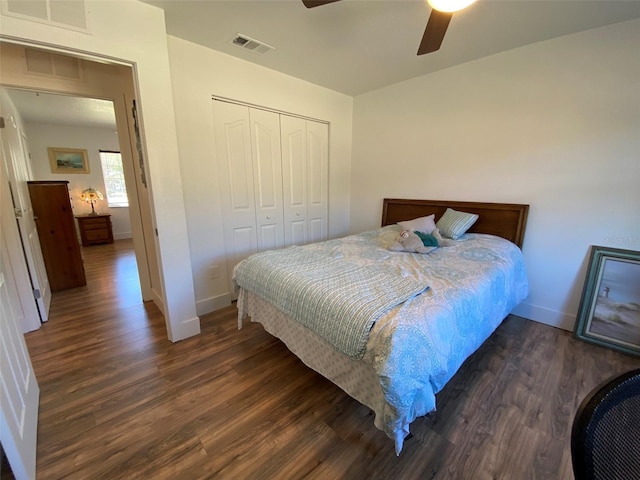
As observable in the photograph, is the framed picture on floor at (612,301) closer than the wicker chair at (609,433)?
No

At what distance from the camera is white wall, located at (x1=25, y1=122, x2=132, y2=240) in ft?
17.3

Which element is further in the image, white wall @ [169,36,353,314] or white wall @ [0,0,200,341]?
white wall @ [169,36,353,314]

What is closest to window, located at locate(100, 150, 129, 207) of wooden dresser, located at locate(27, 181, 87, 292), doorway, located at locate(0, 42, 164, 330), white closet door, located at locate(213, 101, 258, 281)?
wooden dresser, located at locate(27, 181, 87, 292)

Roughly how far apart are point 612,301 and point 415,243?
167 cm

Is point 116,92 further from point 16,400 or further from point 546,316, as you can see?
point 546,316

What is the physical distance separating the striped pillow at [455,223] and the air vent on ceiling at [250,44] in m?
2.41

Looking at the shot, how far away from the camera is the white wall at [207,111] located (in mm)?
2385

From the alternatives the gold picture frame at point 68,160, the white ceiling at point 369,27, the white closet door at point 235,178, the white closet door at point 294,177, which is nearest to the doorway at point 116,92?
the white closet door at point 235,178

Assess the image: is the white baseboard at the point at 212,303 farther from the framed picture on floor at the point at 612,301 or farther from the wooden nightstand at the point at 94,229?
the wooden nightstand at the point at 94,229

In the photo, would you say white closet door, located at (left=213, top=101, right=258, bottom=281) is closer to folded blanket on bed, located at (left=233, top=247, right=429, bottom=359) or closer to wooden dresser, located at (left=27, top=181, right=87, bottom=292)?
folded blanket on bed, located at (left=233, top=247, right=429, bottom=359)

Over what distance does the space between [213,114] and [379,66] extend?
182 cm

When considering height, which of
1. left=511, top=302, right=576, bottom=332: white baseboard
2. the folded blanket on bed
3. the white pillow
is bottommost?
left=511, top=302, right=576, bottom=332: white baseboard

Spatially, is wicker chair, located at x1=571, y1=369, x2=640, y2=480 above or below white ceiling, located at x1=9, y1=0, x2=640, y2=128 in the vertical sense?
below

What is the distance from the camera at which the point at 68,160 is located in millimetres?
5625
